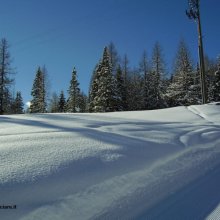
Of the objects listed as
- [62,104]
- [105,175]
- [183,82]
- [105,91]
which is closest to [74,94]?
[62,104]

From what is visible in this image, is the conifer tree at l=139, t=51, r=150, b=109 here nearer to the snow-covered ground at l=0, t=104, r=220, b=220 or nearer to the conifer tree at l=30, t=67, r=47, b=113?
the conifer tree at l=30, t=67, r=47, b=113

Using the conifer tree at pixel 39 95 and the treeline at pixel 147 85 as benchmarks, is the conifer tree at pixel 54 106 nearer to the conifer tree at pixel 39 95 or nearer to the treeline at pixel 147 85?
the conifer tree at pixel 39 95

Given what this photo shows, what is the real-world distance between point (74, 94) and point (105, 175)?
50.4 m

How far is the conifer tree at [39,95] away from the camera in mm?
50781

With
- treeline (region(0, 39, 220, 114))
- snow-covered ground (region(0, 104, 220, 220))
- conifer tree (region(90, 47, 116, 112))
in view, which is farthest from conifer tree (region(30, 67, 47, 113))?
snow-covered ground (region(0, 104, 220, 220))

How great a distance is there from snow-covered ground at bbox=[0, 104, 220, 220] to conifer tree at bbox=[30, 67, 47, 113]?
1835 inches

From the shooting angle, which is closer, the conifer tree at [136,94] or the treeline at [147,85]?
the treeline at [147,85]

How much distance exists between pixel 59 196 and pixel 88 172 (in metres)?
0.54

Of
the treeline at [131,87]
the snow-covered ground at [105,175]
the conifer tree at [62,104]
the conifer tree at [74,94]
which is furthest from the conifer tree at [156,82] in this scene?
the snow-covered ground at [105,175]

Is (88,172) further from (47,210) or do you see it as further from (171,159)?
(171,159)

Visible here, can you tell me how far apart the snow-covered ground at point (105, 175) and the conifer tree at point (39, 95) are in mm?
46606

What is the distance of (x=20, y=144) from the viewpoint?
3734 mm

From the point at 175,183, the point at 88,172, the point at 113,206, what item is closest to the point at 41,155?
the point at 88,172

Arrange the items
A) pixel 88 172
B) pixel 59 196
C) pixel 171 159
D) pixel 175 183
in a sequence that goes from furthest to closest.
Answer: pixel 171 159 → pixel 175 183 → pixel 88 172 → pixel 59 196
